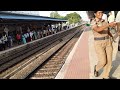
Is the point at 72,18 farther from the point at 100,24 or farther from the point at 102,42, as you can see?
the point at 100,24

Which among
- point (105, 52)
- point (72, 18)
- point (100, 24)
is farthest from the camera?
point (72, 18)

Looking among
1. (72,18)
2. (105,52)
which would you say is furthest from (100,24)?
(72,18)

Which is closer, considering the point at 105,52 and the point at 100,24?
the point at 100,24

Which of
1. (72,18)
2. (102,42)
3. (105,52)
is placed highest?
(102,42)

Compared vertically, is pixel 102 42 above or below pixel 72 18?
above

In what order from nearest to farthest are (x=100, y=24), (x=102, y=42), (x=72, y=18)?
1. (x=100, y=24)
2. (x=102, y=42)
3. (x=72, y=18)

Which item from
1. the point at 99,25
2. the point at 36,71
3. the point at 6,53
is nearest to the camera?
the point at 99,25

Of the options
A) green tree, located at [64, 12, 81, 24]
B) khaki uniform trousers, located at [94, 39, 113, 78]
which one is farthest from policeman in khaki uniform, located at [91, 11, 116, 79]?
green tree, located at [64, 12, 81, 24]
